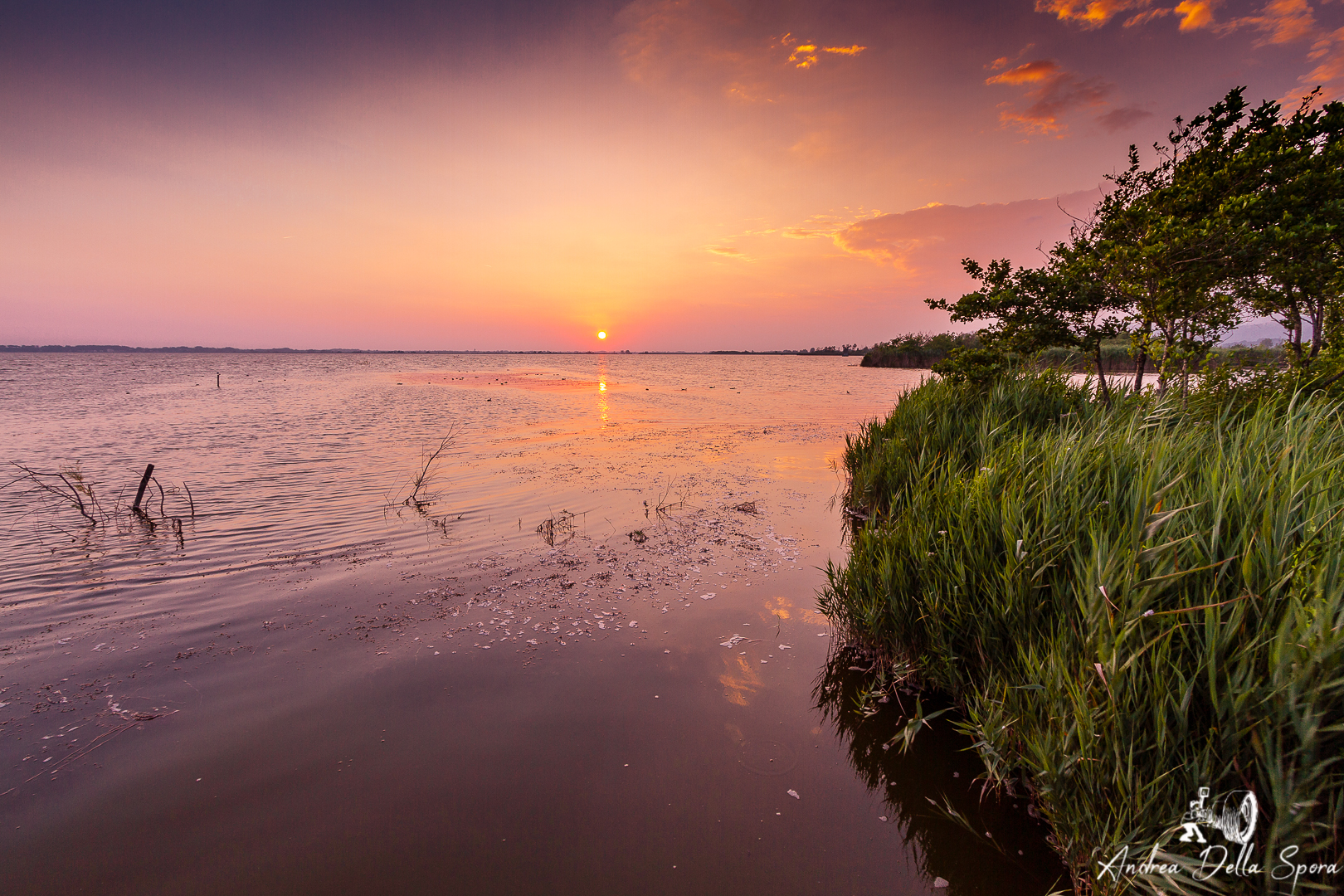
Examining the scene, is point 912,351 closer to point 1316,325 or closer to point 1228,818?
point 1316,325

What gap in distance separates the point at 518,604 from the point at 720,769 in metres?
3.92

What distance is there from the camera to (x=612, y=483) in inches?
558

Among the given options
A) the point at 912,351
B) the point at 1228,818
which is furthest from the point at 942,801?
the point at 912,351

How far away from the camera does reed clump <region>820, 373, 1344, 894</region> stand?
2486 mm

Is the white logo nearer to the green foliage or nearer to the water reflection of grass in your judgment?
the water reflection of grass

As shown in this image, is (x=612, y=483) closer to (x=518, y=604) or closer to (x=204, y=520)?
(x=518, y=604)

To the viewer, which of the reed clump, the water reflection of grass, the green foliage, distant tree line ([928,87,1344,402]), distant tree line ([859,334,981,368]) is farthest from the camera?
distant tree line ([859,334,981,368])

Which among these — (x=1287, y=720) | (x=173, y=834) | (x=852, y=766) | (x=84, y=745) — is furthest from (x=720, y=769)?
(x=84, y=745)

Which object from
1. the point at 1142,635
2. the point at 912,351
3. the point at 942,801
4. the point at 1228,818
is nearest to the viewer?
the point at 1228,818

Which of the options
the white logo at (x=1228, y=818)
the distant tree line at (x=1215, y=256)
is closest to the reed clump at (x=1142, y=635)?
the white logo at (x=1228, y=818)

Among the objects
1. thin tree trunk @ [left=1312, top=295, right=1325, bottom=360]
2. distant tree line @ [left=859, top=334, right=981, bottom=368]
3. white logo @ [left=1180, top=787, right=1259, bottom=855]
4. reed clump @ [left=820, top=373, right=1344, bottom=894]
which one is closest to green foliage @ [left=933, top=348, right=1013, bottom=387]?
thin tree trunk @ [left=1312, top=295, right=1325, bottom=360]

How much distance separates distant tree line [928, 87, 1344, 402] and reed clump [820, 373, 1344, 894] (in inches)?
341

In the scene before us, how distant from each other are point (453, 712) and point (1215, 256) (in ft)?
57.2

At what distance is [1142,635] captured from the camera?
310 cm
